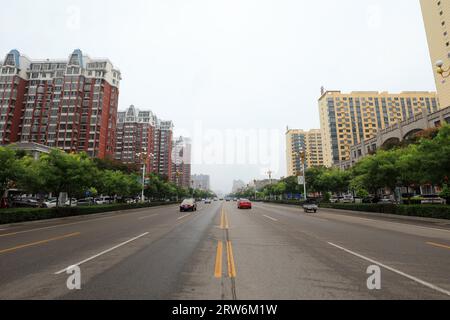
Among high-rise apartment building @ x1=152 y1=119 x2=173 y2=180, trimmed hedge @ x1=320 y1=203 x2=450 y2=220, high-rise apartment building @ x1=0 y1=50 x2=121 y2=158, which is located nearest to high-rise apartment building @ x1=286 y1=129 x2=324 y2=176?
high-rise apartment building @ x1=152 y1=119 x2=173 y2=180

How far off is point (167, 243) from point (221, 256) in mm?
3028

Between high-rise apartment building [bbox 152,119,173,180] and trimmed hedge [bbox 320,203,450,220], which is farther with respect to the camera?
high-rise apartment building [bbox 152,119,173,180]

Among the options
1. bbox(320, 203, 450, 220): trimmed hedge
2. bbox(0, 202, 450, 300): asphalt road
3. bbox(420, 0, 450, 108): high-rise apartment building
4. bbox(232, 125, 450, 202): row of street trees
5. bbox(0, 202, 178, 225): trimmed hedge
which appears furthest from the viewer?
bbox(420, 0, 450, 108): high-rise apartment building

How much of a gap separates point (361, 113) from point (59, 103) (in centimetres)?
14262

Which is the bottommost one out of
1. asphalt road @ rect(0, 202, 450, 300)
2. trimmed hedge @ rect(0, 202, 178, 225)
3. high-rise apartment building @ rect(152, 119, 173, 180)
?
asphalt road @ rect(0, 202, 450, 300)

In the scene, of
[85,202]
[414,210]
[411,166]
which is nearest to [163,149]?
[85,202]

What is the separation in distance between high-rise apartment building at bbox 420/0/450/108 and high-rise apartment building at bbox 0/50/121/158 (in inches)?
4074

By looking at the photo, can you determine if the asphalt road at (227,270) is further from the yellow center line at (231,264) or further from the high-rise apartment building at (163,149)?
the high-rise apartment building at (163,149)

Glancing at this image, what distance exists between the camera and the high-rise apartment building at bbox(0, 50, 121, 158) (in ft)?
273

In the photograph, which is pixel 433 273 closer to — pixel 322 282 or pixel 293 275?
pixel 322 282

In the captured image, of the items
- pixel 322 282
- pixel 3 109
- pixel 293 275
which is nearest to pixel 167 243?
pixel 293 275

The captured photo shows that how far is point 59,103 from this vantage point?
8725 centimetres

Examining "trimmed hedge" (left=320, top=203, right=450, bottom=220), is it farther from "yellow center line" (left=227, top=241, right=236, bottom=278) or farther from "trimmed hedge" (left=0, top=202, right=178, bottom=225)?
"trimmed hedge" (left=0, top=202, right=178, bottom=225)
